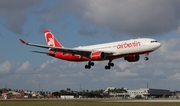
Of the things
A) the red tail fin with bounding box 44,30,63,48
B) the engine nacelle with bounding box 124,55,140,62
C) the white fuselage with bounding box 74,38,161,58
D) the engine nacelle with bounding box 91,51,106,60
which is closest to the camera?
the white fuselage with bounding box 74,38,161,58

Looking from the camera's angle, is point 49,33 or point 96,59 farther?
point 49,33

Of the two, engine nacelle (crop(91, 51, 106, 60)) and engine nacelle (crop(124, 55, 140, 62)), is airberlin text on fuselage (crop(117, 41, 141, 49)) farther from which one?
engine nacelle (crop(124, 55, 140, 62))

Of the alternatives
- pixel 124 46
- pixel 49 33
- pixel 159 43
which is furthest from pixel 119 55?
pixel 49 33

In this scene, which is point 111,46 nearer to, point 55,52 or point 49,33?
point 55,52

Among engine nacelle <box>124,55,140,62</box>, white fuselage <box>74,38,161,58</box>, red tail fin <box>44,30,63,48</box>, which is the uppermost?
red tail fin <box>44,30,63,48</box>

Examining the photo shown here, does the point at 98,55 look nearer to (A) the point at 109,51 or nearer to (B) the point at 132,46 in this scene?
(A) the point at 109,51

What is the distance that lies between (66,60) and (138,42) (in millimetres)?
22654

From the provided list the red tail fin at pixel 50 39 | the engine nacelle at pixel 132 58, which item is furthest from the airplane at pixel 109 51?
the red tail fin at pixel 50 39

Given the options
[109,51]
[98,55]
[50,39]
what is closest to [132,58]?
[109,51]

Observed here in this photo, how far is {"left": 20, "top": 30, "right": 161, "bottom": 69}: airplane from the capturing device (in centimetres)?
7138

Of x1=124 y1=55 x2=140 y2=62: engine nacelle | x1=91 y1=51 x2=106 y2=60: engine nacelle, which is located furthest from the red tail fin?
x1=124 y1=55 x2=140 y2=62: engine nacelle

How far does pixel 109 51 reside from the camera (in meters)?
75.6

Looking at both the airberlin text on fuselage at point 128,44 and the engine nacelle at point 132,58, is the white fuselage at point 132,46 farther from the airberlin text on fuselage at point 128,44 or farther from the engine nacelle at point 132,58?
the engine nacelle at point 132,58

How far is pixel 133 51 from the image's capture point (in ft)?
237
